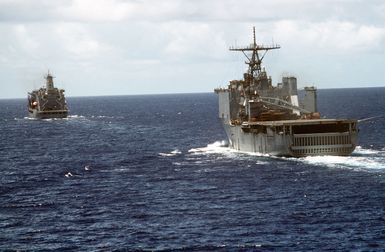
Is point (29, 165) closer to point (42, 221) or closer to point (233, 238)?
point (42, 221)

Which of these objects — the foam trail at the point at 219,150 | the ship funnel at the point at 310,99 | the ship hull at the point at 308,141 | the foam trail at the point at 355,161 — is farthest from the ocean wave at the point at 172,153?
the foam trail at the point at 355,161

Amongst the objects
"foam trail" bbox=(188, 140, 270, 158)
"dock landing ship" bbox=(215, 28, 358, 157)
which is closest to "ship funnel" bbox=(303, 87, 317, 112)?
"dock landing ship" bbox=(215, 28, 358, 157)

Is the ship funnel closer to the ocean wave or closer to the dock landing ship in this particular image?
the dock landing ship

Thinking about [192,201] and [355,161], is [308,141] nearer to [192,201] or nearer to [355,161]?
[355,161]

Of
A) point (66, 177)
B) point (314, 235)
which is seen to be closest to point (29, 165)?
point (66, 177)

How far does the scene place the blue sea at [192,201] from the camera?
52.5m

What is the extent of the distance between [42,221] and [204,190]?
782 inches

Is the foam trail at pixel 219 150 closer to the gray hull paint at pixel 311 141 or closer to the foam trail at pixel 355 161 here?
the gray hull paint at pixel 311 141

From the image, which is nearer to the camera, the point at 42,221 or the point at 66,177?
the point at 42,221

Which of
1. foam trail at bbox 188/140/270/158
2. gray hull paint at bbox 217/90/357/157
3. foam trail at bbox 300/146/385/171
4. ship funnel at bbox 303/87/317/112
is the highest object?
ship funnel at bbox 303/87/317/112

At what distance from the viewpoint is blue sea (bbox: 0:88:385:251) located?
52.5 m

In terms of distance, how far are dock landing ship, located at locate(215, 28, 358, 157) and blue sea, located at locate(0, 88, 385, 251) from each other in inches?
75.7

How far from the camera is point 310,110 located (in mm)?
112500

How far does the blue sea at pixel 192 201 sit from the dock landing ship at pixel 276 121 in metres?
1.92
